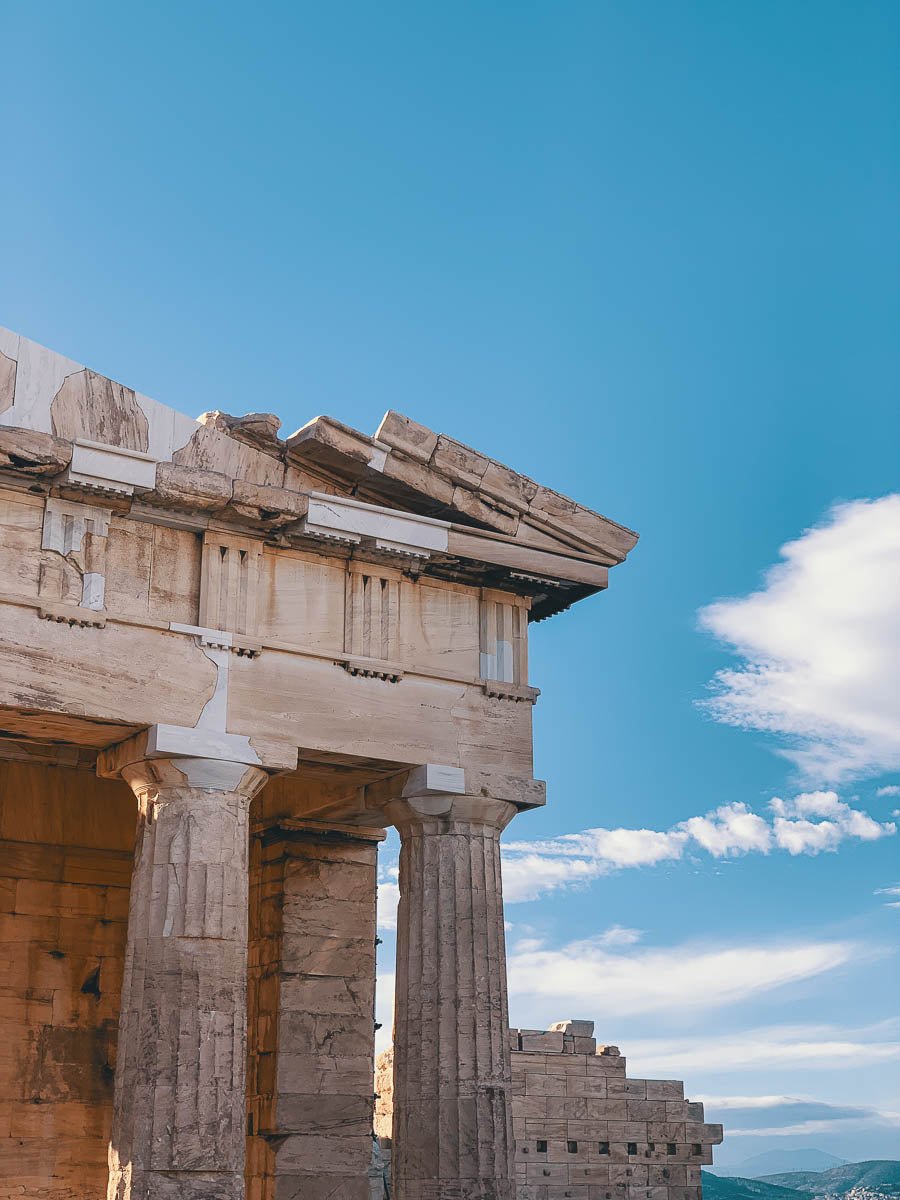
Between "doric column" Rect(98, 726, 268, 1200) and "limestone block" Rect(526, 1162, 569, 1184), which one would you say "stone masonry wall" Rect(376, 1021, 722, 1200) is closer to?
"limestone block" Rect(526, 1162, 569, 1184)

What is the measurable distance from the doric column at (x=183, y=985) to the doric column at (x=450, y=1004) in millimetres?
2102

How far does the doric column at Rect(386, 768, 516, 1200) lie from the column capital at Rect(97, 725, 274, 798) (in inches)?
80.8

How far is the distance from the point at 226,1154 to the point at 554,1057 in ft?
55.2

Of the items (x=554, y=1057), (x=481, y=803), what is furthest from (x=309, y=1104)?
(x=554, y=1057)

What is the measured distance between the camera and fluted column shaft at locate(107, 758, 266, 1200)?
15.0m

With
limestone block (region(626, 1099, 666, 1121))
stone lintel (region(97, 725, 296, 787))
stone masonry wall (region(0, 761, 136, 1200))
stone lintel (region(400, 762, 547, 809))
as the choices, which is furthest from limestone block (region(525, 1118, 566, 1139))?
stone lintel (region(97, 725, 296, 787))

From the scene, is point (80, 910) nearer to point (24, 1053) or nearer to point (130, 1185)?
point (24, 1053)

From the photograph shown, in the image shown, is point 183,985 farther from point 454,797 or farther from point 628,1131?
point 628,1131

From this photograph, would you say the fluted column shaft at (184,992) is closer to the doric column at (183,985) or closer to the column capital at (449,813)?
the doric column at (183,985)

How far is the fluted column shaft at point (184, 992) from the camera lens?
49.3 ft

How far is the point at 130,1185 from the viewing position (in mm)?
14766

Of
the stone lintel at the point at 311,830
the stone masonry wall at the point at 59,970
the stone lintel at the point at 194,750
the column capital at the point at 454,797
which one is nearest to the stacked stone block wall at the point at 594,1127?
the stone lintel at the point at 311,830

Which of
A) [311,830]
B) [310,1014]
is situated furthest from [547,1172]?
[311,830]

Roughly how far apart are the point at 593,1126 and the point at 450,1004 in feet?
49.8
